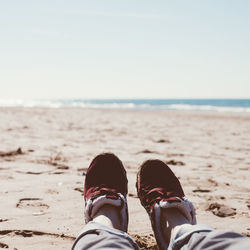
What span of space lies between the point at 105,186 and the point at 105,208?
313 millimetres

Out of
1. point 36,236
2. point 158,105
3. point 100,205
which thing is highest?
point 158,105

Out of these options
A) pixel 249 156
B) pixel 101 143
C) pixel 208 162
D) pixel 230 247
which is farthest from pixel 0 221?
pixel 249 156

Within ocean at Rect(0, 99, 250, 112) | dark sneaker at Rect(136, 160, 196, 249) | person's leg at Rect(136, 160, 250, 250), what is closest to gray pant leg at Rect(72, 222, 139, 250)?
person's leg at Rect(136, 160, 250, 250)

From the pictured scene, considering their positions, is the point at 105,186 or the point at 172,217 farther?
the point at 105,186

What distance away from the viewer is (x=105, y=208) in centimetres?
179

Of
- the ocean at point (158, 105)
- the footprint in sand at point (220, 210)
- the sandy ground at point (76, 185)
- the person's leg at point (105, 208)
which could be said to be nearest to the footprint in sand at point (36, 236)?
the sandy ground at point (76, 185)

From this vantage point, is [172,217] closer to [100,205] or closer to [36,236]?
[100,205]

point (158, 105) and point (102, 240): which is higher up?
point (158, 105)

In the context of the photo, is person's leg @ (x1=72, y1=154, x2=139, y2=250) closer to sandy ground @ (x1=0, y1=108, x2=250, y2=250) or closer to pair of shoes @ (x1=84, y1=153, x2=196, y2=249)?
pair of shoes @ (x1=84, y1=153, x2=196, y2=249)

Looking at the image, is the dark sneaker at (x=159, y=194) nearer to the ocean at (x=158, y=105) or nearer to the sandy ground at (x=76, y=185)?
the sandy ground at (x=76, y=185)

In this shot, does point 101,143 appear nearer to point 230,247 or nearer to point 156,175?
point 156,175

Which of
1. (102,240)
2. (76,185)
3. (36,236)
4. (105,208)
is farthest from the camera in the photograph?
(76,185)

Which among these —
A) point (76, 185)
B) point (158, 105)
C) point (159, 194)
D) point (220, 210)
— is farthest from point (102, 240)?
point (158, 105)

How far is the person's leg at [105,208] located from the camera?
1246mm
